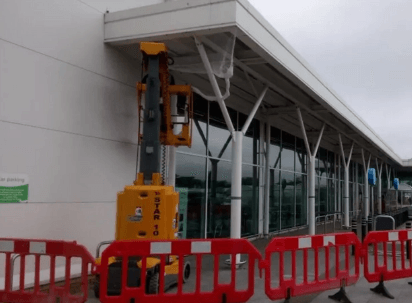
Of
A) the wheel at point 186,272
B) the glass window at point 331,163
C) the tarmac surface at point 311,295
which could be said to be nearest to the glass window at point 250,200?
the tarmac surface at point 311,295

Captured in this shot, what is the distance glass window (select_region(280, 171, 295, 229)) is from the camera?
59.3 ft

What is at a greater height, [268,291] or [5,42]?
[5,42]

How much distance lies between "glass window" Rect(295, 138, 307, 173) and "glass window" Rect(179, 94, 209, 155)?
8.77 metres

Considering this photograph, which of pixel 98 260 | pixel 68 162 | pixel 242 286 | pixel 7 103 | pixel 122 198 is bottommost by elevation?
Answer: pixel 242 286

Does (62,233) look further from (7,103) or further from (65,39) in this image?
(65,39)

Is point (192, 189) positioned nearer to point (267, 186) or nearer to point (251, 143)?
point (251, 143)

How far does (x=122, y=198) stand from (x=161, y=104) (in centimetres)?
233

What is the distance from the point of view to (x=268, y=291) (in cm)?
583

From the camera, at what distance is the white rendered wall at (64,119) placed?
675 cm

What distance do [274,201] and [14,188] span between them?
472 inches

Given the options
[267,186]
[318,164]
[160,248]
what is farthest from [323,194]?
[160,248]

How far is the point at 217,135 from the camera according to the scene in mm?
12984

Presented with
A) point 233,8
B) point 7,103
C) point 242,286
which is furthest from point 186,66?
point 242,286

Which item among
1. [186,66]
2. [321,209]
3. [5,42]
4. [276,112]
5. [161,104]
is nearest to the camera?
[5,42]
